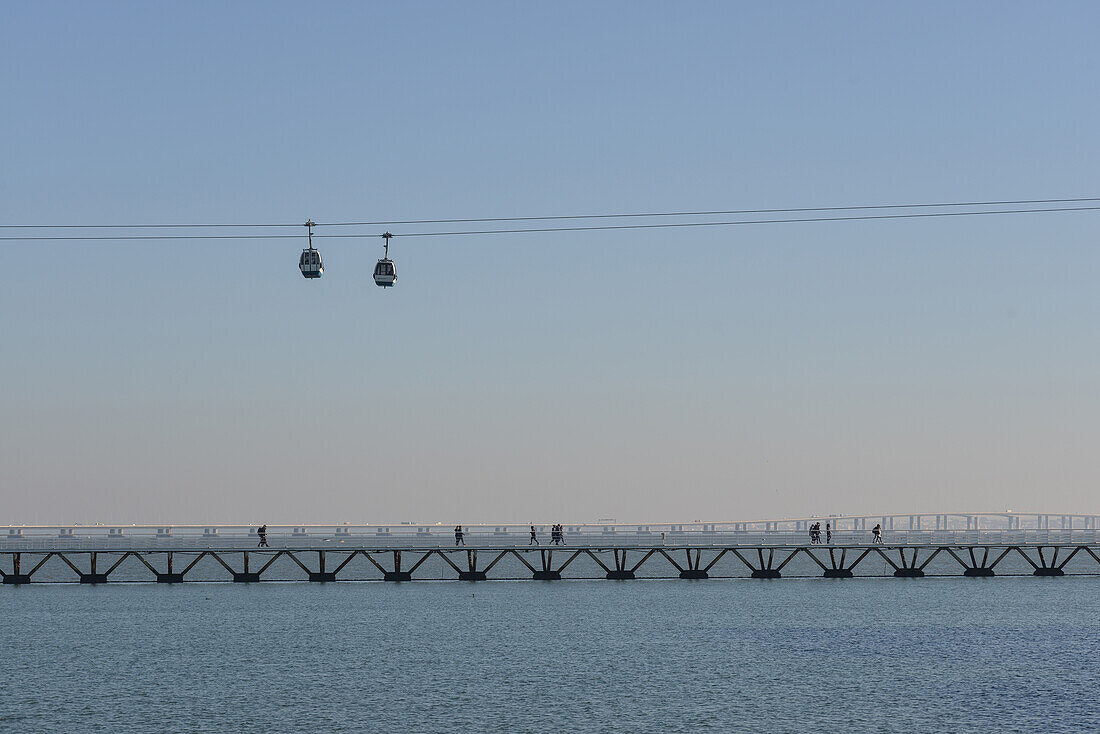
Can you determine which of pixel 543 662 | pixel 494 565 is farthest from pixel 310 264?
pixel 494 565

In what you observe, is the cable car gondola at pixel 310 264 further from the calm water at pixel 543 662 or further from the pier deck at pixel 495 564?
the pier deck at pixel 495 564

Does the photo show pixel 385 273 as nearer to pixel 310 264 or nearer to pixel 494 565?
pixel 310 264

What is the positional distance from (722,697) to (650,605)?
3314cm

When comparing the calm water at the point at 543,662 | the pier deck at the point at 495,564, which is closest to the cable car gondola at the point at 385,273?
the calm water at the point at 543,662

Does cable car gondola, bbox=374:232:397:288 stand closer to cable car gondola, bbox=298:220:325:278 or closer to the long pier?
cable car gondola, bbox=298:220:325:278

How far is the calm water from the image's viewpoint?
3759 centimetres

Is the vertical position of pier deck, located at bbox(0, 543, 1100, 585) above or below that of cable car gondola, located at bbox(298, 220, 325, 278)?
below

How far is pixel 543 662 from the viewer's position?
49.3 meters

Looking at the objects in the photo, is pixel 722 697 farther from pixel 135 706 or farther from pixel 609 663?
pixel 135 706

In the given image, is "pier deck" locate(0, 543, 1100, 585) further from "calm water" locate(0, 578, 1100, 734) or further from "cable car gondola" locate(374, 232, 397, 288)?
"cable car gondola" locate(374, 232, 397, 288)

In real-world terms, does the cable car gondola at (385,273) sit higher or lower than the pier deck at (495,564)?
higher

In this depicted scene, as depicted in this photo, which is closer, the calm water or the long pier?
the calm water

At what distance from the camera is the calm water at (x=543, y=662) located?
123ft

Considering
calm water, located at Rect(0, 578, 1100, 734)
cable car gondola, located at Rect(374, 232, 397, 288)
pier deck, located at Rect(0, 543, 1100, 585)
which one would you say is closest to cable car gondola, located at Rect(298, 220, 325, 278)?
cable car gondola, located at Rect(374, 232, 397, 288)
